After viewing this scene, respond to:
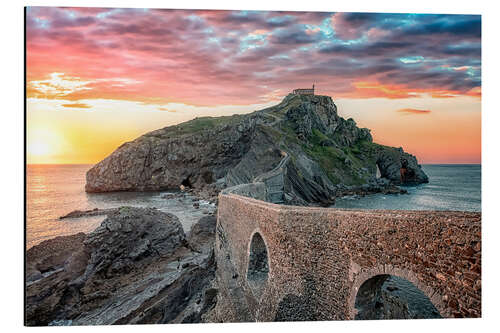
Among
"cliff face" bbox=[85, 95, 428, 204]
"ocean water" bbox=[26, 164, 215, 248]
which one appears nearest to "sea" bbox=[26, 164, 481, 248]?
"ocean water" bbox=[26, 164, 215, 248]

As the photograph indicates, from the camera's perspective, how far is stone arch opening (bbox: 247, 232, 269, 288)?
32.2ft

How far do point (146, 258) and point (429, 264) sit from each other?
12.2 meters

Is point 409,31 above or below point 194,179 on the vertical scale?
above

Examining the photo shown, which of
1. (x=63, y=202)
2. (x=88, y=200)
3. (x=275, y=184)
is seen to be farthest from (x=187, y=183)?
(x=63, y=202)

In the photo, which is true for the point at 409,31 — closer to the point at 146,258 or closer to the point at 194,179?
the point at 146,258

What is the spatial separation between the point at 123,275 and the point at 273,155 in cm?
2500

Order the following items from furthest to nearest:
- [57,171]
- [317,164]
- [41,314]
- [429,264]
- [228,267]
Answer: [317,164] → [228,267] → [57,171] → [41,314] → [429,264]

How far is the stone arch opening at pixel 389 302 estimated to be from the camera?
20.9 ft

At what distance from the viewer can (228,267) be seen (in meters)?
12.0

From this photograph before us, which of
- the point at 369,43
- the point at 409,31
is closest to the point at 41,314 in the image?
the point at 369,43

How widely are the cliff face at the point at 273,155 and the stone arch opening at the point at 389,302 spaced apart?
16.6 m

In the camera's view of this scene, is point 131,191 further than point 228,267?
Yes

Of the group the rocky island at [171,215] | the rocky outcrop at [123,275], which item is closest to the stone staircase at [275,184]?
the rocky island at [171,215]

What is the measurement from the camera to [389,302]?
986 cm
